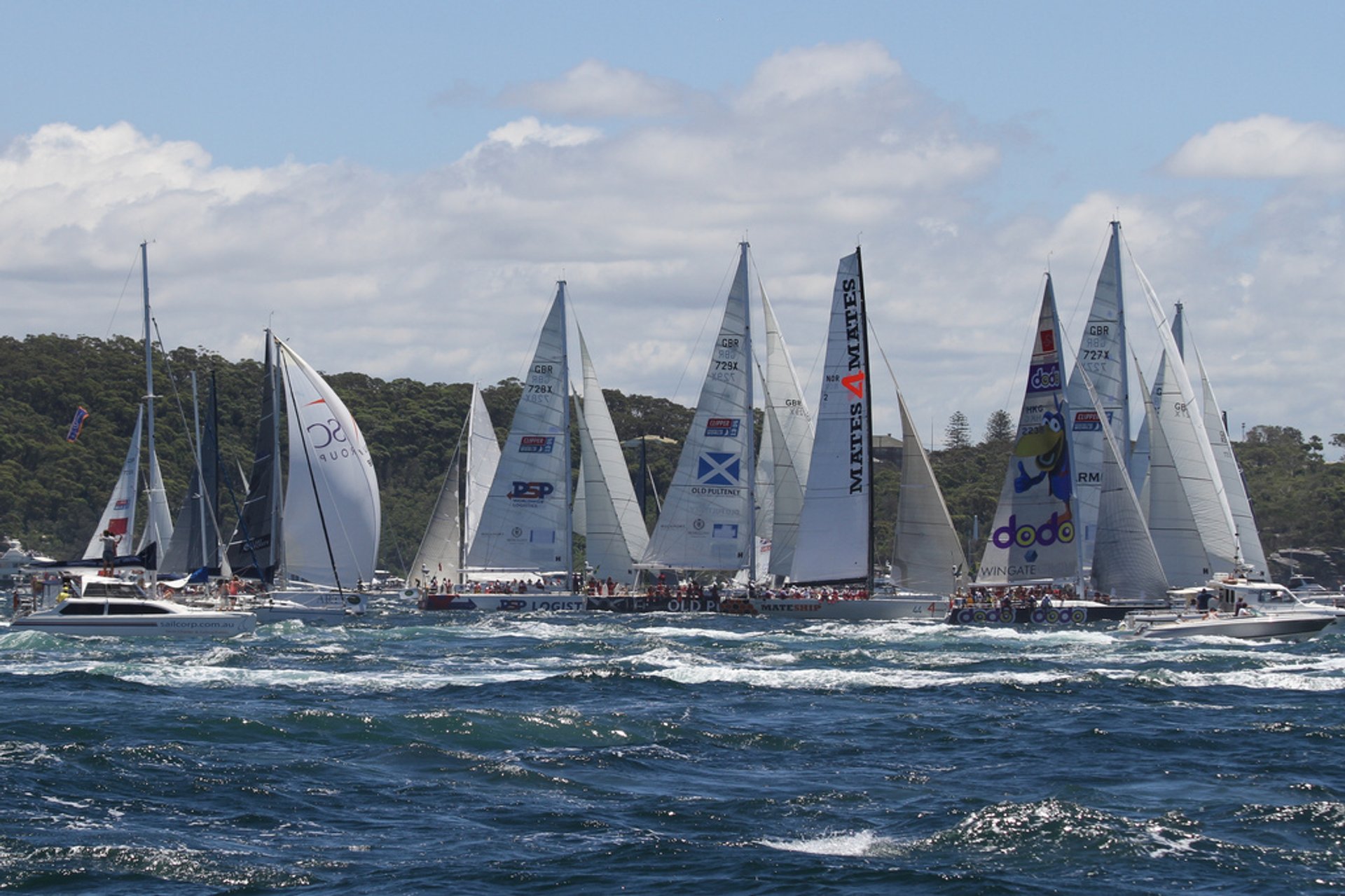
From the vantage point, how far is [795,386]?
70.0 m

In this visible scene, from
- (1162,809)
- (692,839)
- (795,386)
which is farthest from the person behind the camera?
(795,386)

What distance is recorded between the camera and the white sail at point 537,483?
6881 cm

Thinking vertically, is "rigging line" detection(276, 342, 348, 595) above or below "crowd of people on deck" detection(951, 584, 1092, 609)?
above

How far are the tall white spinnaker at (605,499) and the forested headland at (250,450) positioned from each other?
117ft

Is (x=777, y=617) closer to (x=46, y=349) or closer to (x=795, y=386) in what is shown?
(x=795, y=386)

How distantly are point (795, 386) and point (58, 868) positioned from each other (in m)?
52.3

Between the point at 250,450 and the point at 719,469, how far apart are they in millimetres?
63713

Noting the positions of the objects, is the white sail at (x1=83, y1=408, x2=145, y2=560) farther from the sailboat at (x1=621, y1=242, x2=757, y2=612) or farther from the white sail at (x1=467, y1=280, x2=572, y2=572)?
the sailboat at (x1=621, y1=242, x2=757, y2=612)

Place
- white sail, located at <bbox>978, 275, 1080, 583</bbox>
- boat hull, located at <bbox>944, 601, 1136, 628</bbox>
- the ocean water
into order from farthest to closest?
white sail, located at <bbox>978, 275, 1080, 583</bbox>
boat hull, located at <bbox>944, 601, 1136, 628</bbox>
the ocean water

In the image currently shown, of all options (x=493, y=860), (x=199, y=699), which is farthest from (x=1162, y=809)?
(x=199, y=699)

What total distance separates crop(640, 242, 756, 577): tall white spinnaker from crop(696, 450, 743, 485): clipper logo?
26mm

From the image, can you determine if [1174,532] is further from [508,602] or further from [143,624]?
[143,624]

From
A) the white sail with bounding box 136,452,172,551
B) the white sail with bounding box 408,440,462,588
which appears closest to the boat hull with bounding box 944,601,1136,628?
the white sail with bounding box 408,440,462,588

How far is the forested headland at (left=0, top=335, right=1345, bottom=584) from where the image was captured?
108 metres
